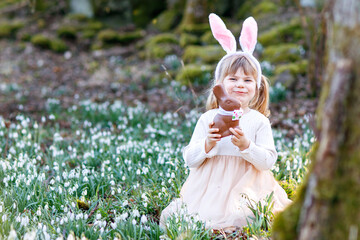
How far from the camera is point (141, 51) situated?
35.9 feet

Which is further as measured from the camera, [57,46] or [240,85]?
[57,46]

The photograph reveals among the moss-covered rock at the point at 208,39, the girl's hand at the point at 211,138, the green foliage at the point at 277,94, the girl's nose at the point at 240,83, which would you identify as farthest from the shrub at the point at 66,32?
the girl's hand at the point at 211,138

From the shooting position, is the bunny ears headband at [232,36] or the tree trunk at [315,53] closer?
the bunny ears headband at [232,36]

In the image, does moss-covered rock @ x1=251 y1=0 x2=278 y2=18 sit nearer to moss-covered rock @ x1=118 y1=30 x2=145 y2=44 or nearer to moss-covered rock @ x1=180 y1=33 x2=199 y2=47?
moss-covered rock @ x1=180 y1=33 x2=199 y2=47

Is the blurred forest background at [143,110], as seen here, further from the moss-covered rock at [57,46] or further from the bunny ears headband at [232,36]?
the bunny ears headband at [232,36]

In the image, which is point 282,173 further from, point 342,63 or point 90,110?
point 90,110

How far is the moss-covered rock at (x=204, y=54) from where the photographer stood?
8203 millimetres

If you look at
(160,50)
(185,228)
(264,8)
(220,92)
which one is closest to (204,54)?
(160,50)

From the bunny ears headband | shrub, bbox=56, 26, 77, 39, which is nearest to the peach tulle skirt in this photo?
the bunny ears headband

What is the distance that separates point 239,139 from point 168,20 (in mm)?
9698

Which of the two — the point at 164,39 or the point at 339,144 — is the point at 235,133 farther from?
the point at 164,39

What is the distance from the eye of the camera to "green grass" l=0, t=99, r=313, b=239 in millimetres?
2539

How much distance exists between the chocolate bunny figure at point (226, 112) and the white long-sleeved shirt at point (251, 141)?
23 centimetres

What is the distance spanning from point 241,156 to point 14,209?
1.78 metres
